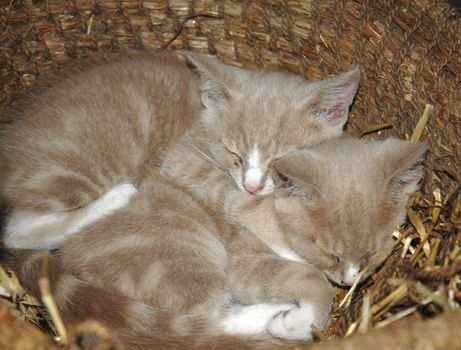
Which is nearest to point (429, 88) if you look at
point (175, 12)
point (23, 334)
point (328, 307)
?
point (328, 307)

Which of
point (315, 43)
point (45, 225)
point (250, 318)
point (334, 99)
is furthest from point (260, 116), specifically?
point (45, 225)

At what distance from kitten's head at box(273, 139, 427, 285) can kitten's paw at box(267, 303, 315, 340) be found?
20cm

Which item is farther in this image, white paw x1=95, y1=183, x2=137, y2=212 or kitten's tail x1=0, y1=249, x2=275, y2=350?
white paw x1=95, y1=183, x2=137, y2=212

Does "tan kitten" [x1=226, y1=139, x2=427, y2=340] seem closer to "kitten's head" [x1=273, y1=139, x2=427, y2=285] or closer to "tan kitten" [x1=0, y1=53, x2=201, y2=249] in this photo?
"kitten's head" [x1=273, y1=139, x2=427, y2=285]

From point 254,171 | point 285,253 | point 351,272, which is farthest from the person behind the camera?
point 254,171

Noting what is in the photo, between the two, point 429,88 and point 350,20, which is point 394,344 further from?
point 350,20

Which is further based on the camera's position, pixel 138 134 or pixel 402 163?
pixel 138 134

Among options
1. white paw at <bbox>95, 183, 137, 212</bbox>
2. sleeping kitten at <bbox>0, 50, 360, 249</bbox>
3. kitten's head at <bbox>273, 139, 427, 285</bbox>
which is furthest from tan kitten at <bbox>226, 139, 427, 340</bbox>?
white paw at <bbox>95, 183, 137, 212</bbox>

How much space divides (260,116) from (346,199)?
0.61 metres

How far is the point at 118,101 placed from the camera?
8.08ft

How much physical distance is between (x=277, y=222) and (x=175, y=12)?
1222 millimetres

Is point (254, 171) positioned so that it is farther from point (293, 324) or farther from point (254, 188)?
point (293, 324)

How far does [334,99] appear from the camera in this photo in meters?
2.37

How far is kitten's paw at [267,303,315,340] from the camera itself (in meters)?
1.93
